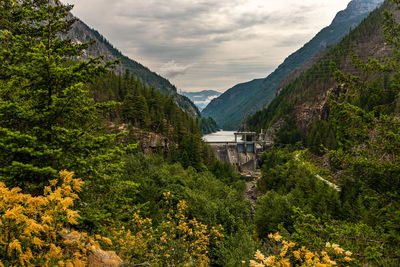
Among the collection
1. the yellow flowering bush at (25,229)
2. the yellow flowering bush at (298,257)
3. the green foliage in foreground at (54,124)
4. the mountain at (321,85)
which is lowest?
the yellow flowering bush at (298,257)

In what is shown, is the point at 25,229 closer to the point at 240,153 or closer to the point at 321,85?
the point at 240,153

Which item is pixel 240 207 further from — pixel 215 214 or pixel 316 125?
pixel 316 125

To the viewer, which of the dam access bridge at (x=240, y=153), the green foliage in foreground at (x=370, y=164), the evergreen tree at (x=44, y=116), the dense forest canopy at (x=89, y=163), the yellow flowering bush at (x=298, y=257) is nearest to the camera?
the yellow flowering bush at (x=298, y=257)

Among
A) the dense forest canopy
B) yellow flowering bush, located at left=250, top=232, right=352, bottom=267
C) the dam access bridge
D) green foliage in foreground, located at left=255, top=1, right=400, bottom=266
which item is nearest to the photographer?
yellow flowering bush, located at left=250, top=232, right=352, bottom=267

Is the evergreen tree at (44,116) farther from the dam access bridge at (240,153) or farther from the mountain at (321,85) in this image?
the mountain at (321,85)

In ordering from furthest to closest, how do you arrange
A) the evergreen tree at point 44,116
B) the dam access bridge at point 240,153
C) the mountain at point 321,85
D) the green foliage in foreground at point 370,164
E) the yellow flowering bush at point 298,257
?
the mountain at point 321,85 → the dam access bridge at point 240,153 → the green foliage in foreground at point 370,164 → the evergreen tree at point 44,116 → the yellow flowering bush at point 298,257

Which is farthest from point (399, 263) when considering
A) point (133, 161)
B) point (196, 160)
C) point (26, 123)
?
point (196, 160)

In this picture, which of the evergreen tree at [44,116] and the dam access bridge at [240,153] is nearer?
the evergreen tree at [44,116]

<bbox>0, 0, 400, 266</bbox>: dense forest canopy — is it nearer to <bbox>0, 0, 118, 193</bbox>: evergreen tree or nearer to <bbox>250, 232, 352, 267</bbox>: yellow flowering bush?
<bbox>0, 0, 118, 193</bbox>: evergreen tree

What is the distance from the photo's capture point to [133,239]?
29.5ft

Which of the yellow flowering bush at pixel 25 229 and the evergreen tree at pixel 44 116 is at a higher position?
the evergreen tree at pixel 44 116

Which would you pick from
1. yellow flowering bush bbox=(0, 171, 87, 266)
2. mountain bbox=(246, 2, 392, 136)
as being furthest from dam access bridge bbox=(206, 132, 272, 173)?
yellow flowering bush bbox=(0, 171, 87, 266)

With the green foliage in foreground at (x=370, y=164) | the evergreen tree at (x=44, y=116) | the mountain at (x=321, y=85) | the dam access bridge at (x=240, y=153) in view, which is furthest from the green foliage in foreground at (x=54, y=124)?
the mountain at (x=321, y=85)

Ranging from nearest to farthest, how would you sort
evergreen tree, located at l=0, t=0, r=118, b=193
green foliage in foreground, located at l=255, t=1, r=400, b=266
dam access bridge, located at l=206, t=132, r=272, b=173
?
evergreen tree, located at l=0, t=0, r=118, b=193, green foliage in foreground, located at l=255, t=1, r=400, b=266, dam access bridge, located at l=206, t=132, r=272, b=173
